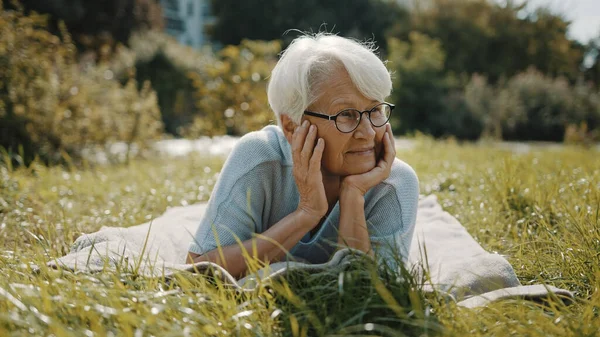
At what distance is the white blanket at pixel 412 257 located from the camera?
8.18ft

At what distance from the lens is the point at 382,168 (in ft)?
10.0

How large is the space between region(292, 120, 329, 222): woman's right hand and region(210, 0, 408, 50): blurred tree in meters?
37.1

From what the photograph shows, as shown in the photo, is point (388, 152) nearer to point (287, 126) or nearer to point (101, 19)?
point (287, 126)

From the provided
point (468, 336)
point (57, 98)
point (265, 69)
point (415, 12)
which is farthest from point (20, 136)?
point (415, 12)

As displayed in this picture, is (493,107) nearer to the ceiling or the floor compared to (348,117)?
nearer to the floor

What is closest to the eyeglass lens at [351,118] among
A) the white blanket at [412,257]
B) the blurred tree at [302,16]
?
the white blanket at [412,257]

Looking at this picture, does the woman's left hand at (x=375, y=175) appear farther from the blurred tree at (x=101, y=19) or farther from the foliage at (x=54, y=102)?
the blurred tree at (x=101, y=19)

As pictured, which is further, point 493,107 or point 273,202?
point 493,107

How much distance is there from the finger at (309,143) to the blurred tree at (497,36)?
100ft

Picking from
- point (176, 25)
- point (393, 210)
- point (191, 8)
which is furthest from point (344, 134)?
point (191, 8)

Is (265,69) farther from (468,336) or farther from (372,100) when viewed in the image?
(468,336)

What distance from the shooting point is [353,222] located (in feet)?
9.57

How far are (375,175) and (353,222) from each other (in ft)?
0.98

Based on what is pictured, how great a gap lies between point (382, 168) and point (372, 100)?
39 cm
